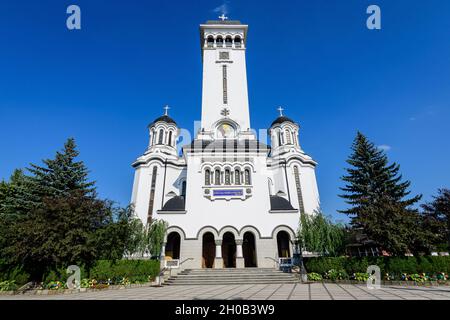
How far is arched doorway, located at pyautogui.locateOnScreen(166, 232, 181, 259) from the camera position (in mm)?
17672

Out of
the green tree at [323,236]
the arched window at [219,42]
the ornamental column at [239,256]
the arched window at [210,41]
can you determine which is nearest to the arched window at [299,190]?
the green tree at [323,236]

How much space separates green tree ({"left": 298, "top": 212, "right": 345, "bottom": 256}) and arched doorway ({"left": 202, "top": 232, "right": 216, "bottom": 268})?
7048 mm

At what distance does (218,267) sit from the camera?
52.9 feet

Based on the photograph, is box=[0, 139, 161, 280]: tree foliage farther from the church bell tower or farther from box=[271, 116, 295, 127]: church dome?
box=[271, 116, 295, 127]: church dome

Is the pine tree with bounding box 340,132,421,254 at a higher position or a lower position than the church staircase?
higher

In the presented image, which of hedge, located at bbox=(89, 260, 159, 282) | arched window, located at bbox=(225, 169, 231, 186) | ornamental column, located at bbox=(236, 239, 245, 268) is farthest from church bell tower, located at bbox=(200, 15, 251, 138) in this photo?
hedge, located at bbox=(89, 260, 159, 282)

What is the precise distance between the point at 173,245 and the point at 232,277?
6.35m

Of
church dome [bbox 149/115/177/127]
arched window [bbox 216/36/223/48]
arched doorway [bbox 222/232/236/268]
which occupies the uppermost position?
arched window [bbox 216/36/223/48]

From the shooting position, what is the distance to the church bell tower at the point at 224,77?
23.7 metres

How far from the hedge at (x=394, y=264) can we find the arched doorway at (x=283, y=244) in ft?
16.8

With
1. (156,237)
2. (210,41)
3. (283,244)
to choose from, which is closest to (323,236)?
(283,244)
